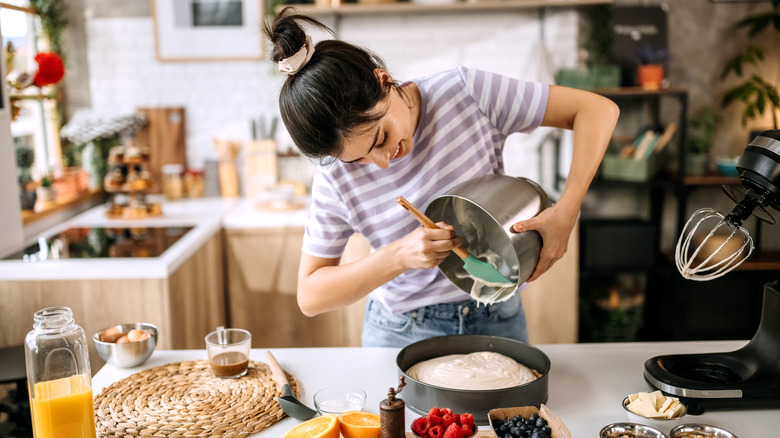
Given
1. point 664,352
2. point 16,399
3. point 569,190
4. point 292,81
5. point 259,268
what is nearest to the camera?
point 292,81

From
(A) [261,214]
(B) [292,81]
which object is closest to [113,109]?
(A) [261,214]

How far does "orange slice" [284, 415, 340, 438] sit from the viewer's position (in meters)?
1.19

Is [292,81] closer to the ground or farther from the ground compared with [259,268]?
farther from the ground

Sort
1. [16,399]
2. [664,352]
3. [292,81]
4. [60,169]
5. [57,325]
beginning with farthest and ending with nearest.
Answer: [60,169] < [16,399] < [664,352] < [292,81] < [57,325]

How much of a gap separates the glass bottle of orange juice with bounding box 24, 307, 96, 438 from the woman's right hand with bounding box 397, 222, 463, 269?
0.63 m

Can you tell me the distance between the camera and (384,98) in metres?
1.42

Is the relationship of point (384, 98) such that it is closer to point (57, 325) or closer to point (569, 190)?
point (569, 190)

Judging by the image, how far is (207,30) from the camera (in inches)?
148

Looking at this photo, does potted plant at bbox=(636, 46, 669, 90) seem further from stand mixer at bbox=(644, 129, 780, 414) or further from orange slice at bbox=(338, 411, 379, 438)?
orange slice at bbox=(338, 411, 379, 438)

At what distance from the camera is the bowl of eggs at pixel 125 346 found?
5.31 ft

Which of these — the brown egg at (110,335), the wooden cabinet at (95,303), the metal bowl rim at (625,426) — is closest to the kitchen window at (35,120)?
the wooden cabinet at (95,303)

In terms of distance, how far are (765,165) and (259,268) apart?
8.39 feet

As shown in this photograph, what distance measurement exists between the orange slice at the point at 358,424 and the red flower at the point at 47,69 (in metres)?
1.87

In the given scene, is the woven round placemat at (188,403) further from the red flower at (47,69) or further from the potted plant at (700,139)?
the potted plant at (700,139)
